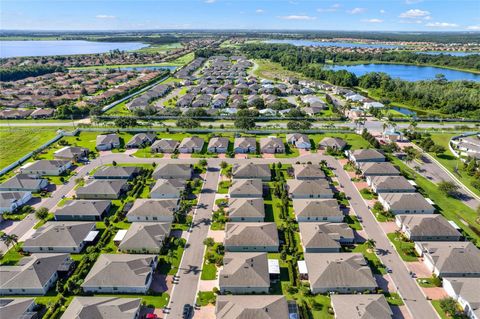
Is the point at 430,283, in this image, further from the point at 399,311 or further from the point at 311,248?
the point at 311,248

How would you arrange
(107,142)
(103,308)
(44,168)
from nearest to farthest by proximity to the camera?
(103,308)
(44,168)
(107,142)

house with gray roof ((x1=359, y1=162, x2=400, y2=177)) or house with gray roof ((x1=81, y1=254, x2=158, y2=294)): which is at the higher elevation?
house with gray roof ((x1=359, y1=162, x2=400, y2=177))

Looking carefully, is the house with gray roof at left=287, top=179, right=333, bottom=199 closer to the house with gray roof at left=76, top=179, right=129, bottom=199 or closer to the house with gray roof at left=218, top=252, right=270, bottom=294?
the house with gray roof at left=218, top=252, right=270, bottom=294

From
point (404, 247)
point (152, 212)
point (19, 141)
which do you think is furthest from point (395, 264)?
point (19, 141)

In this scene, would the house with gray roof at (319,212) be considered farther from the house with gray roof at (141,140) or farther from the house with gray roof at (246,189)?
the house with gray roof at (141,140)

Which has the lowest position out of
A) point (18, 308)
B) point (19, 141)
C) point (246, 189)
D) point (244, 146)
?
point (18, 308)

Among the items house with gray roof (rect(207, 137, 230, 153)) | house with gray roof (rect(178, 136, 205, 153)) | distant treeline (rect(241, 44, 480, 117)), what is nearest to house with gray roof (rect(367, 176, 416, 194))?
house with gray roof (rect(207, 137, 230, 153))

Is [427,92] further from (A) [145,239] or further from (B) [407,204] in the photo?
(A) [145,239]
